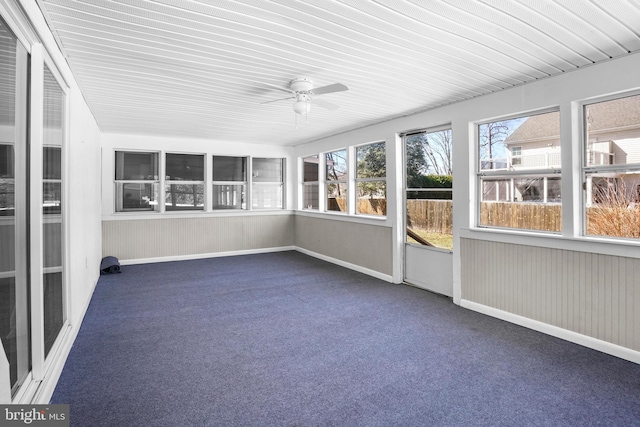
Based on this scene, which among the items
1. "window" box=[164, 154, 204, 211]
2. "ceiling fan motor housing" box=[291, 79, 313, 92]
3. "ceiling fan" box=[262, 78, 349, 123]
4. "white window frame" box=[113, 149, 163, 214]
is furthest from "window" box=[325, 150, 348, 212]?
"white window frame" box=[113, 149, 163, 214]

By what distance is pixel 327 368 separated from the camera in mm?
2713

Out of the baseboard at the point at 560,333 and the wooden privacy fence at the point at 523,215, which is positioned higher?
the wooden privacy fence at the point at 523,215

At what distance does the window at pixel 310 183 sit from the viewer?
7.45m

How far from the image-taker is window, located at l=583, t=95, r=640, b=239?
297 cm

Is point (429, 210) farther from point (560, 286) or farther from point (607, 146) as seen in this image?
point (607, 146)

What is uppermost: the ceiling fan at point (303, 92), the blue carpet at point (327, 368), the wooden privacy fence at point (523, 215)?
the ceiling fan at point (303, 92)

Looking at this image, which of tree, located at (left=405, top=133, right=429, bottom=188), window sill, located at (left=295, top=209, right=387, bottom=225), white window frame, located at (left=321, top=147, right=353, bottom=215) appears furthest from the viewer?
white window frame, located at (left=321, top=147, right=353, bottom=215)

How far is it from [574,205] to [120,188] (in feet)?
22.7

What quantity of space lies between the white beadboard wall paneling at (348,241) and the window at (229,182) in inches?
53.7

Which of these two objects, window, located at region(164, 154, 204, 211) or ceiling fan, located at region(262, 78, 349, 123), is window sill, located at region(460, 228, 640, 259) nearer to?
ceiling fan, located at region(262, 78, 349, 123)

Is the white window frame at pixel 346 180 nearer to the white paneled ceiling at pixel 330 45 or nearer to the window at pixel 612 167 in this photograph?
the white paneled ceiling at pixel 330 45

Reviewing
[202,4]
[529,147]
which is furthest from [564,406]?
[202,4]

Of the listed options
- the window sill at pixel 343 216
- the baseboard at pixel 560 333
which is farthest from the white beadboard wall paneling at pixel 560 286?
the window sill at pixel 343 216

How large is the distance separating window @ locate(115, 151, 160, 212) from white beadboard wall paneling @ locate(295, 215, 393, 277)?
3.03m
